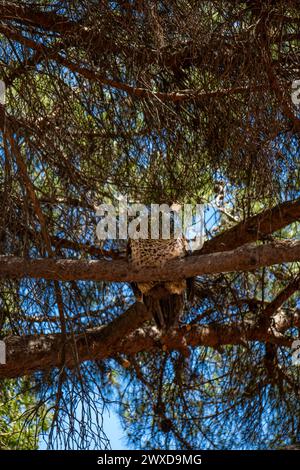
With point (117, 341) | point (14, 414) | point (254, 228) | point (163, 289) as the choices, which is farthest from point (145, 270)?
point (14, 414)

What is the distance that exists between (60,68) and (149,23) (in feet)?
1.90

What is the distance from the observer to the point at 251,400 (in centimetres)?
455

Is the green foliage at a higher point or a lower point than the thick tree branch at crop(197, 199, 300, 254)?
lower

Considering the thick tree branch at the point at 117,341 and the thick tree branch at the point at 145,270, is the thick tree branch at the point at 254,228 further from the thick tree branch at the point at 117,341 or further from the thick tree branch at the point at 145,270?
the thick tree branch at the point at 145,270

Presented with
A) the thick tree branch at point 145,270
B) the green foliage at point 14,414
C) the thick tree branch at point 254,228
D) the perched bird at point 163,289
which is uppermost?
the thick tree branch at point 254,228

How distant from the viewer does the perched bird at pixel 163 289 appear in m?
4.07

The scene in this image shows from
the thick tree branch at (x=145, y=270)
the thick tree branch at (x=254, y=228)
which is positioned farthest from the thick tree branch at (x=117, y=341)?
the thick tree branch at (x=145, y=270)

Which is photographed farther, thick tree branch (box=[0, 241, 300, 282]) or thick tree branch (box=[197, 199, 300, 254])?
thick tree branch (box=[197, 199, 300, 254])

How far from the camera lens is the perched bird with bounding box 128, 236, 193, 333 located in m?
4.07

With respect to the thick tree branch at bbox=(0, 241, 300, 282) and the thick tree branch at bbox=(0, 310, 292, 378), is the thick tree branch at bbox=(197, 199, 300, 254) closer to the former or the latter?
the thick tree branch at bbox=(0, 310, 292, 378)

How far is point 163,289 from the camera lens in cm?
418

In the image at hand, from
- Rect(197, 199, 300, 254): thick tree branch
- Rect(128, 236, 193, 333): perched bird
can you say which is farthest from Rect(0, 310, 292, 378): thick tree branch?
Rect(197, 199, 300, 254): thick tree branch

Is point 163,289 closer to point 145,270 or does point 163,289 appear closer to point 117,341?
point 117,341

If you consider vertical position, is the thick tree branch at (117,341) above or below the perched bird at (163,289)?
below
